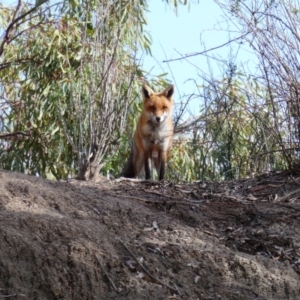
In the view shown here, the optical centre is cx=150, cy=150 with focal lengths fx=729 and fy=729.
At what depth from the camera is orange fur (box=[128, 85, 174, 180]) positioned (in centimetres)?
1043

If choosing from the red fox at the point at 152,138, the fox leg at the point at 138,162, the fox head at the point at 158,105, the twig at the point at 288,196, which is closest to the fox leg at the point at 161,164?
the red fox at the point at 152,138

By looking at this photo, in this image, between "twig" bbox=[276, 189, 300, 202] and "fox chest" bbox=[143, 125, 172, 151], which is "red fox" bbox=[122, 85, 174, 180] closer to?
"fox chest" bbox=[143, 125, 172, 151]

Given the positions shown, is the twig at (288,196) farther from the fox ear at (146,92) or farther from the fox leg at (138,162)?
the fox ear at (146,92)

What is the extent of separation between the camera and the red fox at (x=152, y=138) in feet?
34.2

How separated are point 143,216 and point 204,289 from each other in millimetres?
943

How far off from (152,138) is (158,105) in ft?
2.48

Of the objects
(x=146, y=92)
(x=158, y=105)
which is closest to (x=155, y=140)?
(x=158, y=105)

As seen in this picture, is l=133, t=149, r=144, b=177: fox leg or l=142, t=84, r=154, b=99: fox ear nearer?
l=133, t=149, r=144, b=177: fox leg

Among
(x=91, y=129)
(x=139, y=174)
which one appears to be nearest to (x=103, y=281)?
(x=91, y=129)

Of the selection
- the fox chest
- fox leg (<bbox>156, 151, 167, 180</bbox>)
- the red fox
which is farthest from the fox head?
fox leg (<bbox>156, 151, 167, 180</bbox>)

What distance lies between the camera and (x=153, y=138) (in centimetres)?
1045

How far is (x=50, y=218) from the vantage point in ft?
18.2

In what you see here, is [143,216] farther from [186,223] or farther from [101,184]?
[101,184]

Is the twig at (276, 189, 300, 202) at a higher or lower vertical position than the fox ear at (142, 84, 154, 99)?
lower
